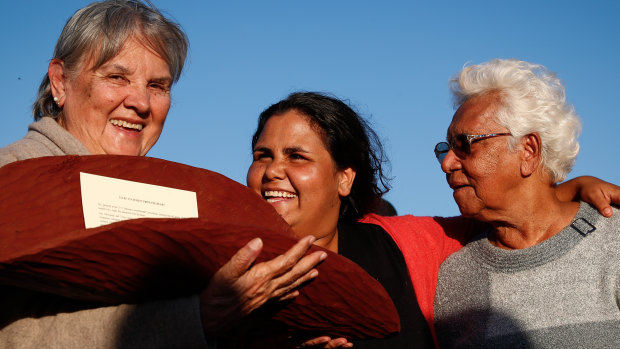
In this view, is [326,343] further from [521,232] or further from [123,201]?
[521,232]

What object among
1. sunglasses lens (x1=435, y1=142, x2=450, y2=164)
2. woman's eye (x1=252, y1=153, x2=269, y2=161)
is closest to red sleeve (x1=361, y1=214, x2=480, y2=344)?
sunglasses lens (x1=435, y1=142, x2=450, y2=164)

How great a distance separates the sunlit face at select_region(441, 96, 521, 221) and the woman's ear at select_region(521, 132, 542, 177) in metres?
0.05

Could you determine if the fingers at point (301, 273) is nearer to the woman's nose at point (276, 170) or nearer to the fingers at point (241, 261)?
the fingers at point (241, 261)

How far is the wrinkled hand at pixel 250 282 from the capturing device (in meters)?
1.41

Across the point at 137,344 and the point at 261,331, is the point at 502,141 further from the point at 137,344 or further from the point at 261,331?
the point at 137,344

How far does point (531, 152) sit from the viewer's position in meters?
3.00

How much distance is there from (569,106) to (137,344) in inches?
111

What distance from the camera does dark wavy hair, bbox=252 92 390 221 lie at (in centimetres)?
317

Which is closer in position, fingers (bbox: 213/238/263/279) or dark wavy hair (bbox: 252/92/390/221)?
fingers (bbox: 213/238/263/279)

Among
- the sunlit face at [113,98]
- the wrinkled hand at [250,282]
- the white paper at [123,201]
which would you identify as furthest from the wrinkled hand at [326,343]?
the sunlit face at [113,98]

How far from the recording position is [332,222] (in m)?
3.14

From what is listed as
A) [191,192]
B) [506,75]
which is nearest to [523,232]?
[506,75]

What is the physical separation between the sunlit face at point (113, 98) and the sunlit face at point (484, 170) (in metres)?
1.74

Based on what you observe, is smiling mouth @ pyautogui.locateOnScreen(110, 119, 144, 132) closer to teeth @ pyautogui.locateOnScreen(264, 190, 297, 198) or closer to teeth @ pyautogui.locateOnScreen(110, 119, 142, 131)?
teeth @ pyautogui.locateOnScreen(110, 119, 142, 131)
